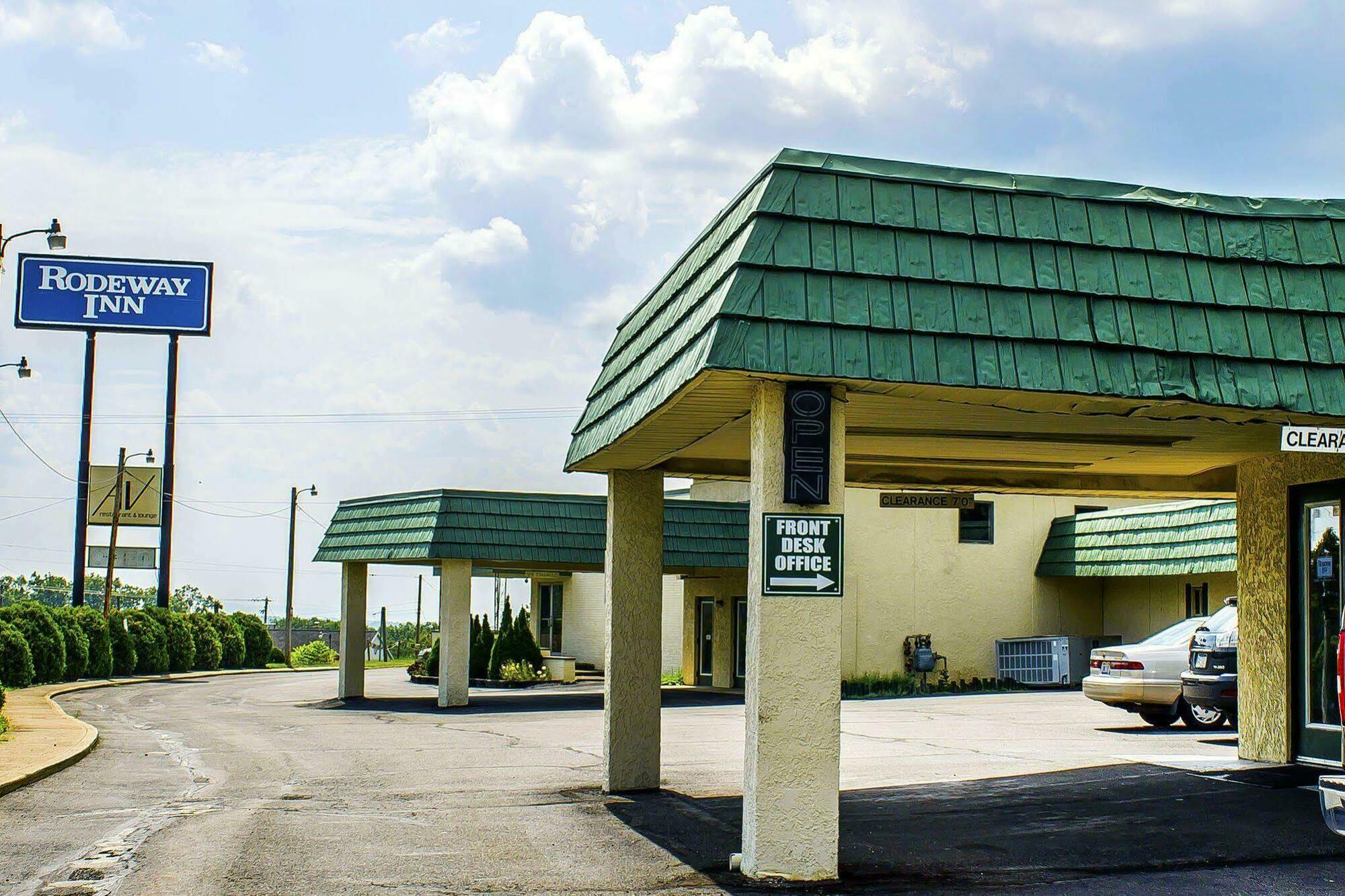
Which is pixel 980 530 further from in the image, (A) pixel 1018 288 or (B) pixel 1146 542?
(A) pixel 1018 288

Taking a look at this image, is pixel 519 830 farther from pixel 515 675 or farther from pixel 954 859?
pixel 515 675

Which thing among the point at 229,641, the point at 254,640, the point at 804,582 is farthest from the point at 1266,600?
the point at 254,640

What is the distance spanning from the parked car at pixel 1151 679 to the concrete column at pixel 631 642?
27.4 ft

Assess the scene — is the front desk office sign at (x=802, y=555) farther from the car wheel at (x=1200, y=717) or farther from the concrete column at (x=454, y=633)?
the concrete column at (x=454, y=633)

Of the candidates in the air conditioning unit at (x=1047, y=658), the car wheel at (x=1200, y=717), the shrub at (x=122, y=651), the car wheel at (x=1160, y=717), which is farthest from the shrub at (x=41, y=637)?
the car wheel at (x=1200, y=717)

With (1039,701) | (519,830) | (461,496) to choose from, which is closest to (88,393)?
(461,496)

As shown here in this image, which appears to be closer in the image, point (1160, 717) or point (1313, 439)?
point (1313, 439)

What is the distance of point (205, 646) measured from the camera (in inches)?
1757

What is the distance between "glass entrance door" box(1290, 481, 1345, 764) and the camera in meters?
11.6

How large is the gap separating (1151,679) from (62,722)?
16.3 metres

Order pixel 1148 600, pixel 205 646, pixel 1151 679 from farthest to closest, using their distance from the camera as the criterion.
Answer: pixel 205 646
pixel 1148 600
pixel 1151 679

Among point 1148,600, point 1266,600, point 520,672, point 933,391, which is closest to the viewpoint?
point 933,391

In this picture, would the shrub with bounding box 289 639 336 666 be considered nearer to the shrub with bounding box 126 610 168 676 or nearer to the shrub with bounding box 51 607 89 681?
the shrub with bounding box 126 610 168 676

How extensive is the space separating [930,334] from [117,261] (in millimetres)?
40559
